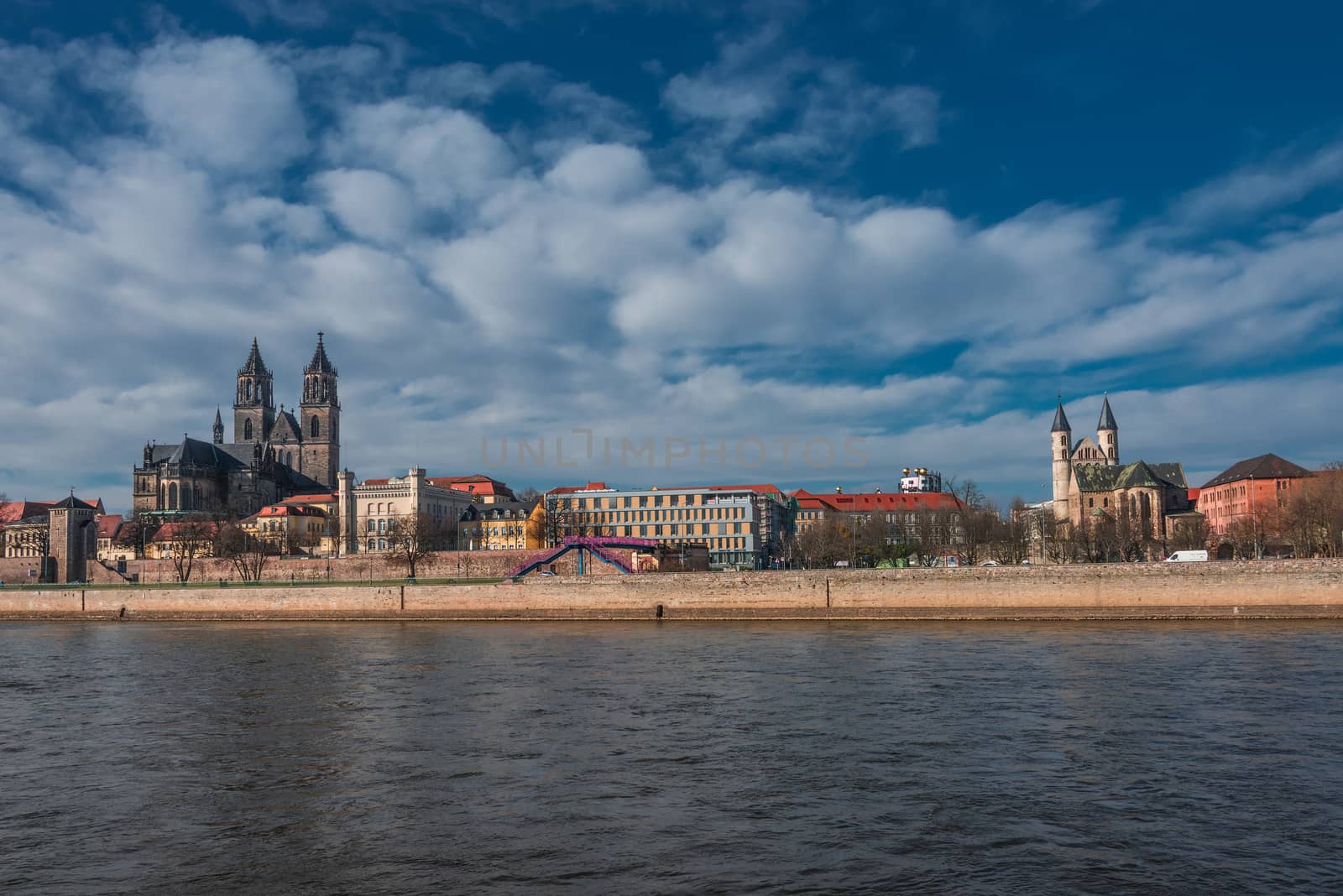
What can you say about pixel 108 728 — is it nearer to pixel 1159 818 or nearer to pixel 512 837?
pixel 512 837

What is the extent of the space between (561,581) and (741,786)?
4074 cm

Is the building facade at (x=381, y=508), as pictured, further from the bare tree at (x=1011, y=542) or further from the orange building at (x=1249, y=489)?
the orange building at (x=1249, y=489)

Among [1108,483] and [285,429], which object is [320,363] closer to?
[285,429]

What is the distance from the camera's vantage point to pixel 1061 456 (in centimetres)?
15188

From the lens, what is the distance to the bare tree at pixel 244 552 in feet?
263

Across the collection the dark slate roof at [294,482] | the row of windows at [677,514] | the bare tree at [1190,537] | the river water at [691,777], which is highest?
the dark slate roof at [294,482]

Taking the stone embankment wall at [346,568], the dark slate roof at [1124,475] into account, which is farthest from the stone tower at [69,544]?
the dark slate roof at [1124,475]

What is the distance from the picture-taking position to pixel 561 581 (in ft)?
181

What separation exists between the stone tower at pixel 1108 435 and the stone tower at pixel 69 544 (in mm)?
124581

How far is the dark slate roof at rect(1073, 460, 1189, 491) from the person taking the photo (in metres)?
128

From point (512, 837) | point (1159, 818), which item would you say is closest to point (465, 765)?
point (512, 837)

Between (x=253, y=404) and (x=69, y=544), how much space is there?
9355 centimetres

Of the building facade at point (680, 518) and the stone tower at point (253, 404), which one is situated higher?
the stone tower at point (253, 404)

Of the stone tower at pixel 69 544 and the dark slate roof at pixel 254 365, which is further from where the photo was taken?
the dark slate roof at pixel 254 365
